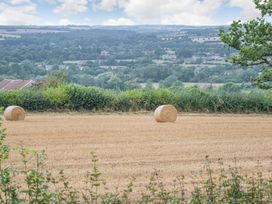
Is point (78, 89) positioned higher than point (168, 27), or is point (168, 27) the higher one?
point (168, 27)

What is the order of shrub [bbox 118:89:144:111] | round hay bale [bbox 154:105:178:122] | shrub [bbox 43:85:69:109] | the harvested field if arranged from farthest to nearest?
shrub [bbox 118:89:144:111] < shrub [bbox 43:85:69:109] < round hay bale [bbox 154:105:178:122] < the harvested field

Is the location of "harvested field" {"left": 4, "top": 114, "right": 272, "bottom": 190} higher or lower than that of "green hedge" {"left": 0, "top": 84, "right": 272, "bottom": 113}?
lower

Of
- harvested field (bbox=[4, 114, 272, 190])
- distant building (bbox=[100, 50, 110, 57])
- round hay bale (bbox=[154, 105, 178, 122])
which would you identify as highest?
distant building (bbox=[100, 50, 110, 57])

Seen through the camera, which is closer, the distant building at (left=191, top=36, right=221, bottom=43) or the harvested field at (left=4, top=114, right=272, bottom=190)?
the harvested field at (left=4, top=114, right=272, bottom=190)

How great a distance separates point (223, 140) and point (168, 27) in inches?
2416

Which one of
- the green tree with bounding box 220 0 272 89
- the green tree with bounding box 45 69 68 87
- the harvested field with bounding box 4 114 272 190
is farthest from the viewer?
the green tree with bounding box 45 69 68 87

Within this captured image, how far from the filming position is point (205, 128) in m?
21.6

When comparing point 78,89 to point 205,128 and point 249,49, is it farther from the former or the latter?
point 249,49

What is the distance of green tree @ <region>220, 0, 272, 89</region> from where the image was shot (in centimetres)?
1111

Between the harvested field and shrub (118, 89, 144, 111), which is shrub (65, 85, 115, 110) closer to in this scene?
shrub (118, 89, 144, 111)

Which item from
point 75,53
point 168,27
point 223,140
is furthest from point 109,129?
point 168,27

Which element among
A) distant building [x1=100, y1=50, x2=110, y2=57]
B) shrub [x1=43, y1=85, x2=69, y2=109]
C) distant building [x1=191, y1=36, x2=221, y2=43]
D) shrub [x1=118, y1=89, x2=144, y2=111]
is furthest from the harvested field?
distant building [x1=100, y1=50, x2=110, y2=57]

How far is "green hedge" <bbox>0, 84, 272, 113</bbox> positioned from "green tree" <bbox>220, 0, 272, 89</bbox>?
16.3m

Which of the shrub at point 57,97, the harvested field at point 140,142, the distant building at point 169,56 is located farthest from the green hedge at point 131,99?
the distant building at point 169,56
